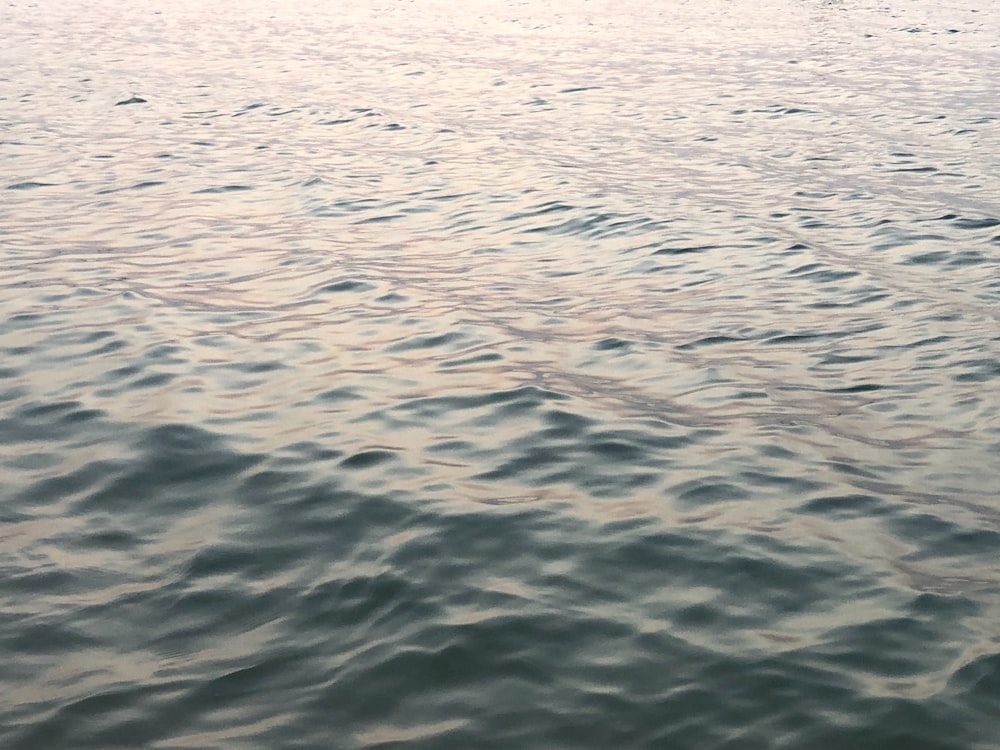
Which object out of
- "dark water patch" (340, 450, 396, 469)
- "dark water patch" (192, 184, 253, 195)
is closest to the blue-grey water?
"dark water patch" (340, 450, 396, 469)

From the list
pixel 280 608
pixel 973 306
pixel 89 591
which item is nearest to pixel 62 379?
pixel 89 591

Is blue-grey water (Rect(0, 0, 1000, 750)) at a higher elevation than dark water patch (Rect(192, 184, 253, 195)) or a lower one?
higher

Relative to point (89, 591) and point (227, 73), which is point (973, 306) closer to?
point (89, 591)

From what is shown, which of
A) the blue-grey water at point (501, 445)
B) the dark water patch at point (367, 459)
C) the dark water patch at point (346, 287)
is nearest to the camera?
the blue-grey water at point (501, 445)

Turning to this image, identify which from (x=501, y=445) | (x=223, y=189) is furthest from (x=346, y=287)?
(x=223, y=189)

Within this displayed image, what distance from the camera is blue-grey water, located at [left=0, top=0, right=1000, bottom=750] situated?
702 cm

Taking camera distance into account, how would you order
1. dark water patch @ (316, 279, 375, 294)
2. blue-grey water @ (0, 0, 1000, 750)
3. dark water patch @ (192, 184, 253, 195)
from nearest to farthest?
blue-grey water @ (0, 0, 1000, 750)
dark water patch @ (316, 279, 375, 294)
dark water patch @ (192, 184, 253, 195)

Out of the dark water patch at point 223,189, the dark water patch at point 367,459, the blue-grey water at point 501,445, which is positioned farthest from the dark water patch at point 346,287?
the dark water patch at point 223,189

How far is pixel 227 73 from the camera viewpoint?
3634 cm

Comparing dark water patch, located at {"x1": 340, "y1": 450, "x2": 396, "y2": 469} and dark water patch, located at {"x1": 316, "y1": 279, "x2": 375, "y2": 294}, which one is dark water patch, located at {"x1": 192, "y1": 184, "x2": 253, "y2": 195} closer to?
dark water patch, located at {"x1": 316, "y1": 279, "x2": 375, "y2": 294}

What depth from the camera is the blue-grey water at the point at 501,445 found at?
23.0ft

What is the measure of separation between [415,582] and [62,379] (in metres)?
5.42

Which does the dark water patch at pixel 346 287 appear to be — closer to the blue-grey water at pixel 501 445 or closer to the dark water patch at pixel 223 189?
the blue-grey water at pixel 501 445

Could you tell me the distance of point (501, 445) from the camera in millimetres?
10508
